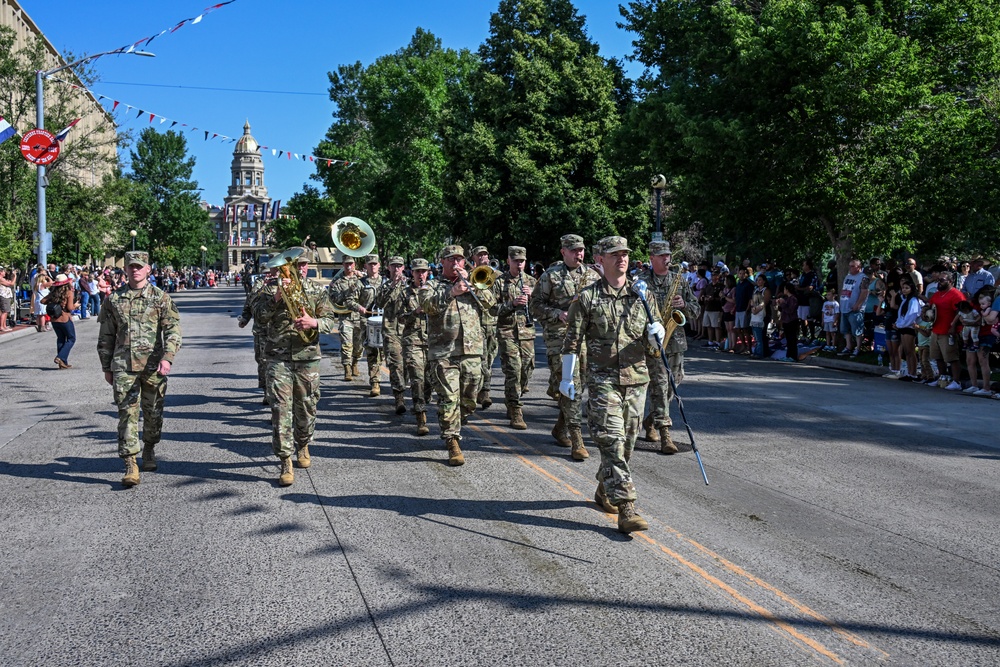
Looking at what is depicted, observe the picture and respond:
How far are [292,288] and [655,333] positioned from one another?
3415 mm

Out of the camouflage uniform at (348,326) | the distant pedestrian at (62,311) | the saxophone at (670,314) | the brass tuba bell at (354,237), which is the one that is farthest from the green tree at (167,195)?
the saxophone at (670,314)

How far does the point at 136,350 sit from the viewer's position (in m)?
7.94

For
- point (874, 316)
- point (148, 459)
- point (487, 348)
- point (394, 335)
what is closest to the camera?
point (148, 459)

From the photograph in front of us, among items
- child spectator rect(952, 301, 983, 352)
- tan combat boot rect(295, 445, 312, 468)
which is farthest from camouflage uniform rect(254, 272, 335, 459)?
child spectator rect(952, 301, 983, 352)

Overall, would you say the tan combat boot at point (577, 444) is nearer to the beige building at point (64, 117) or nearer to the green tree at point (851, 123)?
the green tree at point (851, 123)

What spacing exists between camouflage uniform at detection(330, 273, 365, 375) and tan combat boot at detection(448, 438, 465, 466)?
482 centimetres

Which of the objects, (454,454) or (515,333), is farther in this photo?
(515,333)

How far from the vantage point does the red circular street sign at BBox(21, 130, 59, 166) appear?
2648cm

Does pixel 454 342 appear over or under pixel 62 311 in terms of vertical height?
under

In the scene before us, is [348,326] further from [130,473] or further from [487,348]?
[130,473]

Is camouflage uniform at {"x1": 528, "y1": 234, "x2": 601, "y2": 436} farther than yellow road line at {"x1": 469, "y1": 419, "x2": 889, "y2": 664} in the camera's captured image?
Yes

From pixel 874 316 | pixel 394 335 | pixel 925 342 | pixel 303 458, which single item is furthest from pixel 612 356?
pixel 874 316

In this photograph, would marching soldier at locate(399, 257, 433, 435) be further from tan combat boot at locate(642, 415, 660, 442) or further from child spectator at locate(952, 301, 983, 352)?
child spectator at locate(952, 301, 983, 352)

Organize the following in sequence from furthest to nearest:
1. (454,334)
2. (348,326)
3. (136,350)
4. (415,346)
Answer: (348,326), (415,346), (454,334), (136,350)
